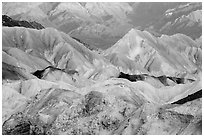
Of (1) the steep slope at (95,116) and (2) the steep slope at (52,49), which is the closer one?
(1) the steep slope at (95,116)

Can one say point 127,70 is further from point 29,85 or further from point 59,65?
point 29,85

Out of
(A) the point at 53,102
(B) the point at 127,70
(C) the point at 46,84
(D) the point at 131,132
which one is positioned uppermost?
(D) the point at 131,132

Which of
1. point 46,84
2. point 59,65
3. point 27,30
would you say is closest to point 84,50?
point 59,65

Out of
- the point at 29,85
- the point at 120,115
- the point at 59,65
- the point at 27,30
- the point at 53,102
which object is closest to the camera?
the point at 120,115

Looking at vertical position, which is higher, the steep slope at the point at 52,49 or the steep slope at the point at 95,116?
the steep slope at the point at 95,116

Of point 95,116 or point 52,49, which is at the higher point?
point 95,116

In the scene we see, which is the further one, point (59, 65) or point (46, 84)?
point (59, 65)

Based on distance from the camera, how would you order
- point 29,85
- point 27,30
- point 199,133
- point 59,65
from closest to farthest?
point 199,133
point 29,85
point 59,65
point 27,30

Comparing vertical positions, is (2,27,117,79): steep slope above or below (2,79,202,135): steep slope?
below

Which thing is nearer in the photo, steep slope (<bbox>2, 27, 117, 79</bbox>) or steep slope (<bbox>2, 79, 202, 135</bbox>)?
steep slope (<bbox>2, 79, 202, 135</bbox>)

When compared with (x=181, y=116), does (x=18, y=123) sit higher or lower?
lower

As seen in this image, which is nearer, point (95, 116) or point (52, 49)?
point (95, 116)
